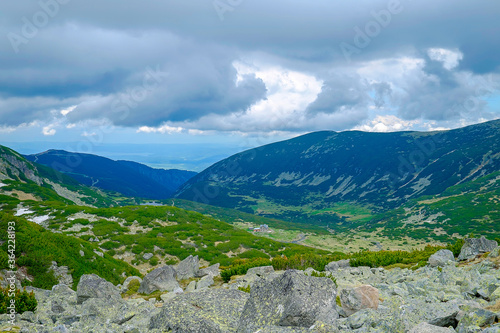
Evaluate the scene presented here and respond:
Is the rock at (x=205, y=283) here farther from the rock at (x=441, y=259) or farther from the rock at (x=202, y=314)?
the rock at (x=441, y=259)

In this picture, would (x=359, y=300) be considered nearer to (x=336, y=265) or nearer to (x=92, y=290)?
(x=92, y=290)

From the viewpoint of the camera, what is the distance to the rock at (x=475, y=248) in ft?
72.8

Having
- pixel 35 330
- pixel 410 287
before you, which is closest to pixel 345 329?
pixel 410 287

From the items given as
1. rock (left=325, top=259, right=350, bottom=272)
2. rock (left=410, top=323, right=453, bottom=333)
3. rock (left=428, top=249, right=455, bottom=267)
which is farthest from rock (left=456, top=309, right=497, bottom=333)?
rock (left=325, top=259, right=350, bottom=272)

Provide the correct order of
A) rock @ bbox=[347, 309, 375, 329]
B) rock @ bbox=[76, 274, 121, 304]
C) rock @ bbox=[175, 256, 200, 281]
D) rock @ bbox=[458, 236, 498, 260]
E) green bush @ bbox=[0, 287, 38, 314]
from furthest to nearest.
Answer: rock @ bbox=[175, 256, 200, 281] → rock @ bbox=[458, 236, 498, 260] → rock @ bbox=[76, 274, 121, 304] → green bush @ bbox=[0, 287, 38, 314] → rock @ bbox=[347, 309, 375, 329]

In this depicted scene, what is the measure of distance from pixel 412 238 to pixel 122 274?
19160cm

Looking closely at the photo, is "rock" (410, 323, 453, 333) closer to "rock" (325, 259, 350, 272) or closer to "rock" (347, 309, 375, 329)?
"rock" (347, 309, 375, 329)

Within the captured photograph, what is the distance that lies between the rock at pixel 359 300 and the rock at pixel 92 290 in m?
13.3

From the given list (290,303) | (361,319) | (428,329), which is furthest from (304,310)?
(428,329)

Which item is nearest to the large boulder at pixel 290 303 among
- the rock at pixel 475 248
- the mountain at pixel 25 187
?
the rock at pixel 475 248

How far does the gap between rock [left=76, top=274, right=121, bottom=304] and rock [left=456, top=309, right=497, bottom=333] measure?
1694cm

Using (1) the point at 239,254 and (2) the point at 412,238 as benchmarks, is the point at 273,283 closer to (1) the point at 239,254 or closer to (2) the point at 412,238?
(1) the point at 239,254

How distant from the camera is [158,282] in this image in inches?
934

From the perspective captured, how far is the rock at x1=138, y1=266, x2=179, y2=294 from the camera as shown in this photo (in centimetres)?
2338
